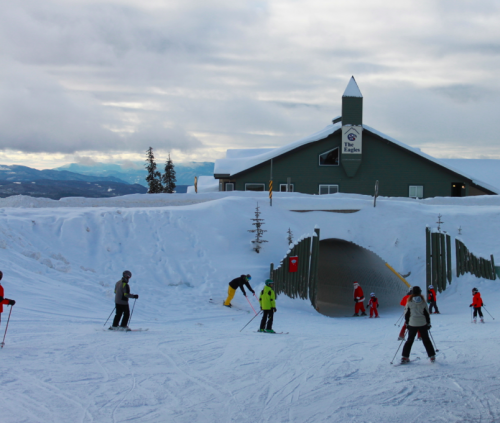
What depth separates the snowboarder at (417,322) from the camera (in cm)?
771

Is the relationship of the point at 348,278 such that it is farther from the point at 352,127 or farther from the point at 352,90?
the point at 352,90

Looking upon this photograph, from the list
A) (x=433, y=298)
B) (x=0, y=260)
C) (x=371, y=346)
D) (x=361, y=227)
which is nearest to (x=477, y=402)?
(x=371, y=346)

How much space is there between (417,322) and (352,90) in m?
24.5

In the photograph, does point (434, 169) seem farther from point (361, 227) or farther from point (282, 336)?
point (282, 336)

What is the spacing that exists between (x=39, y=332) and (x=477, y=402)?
767cm

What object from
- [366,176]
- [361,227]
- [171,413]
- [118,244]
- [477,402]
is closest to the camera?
[171,413]

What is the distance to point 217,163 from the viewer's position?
32.0 m

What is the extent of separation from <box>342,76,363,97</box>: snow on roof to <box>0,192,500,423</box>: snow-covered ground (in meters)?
9.10

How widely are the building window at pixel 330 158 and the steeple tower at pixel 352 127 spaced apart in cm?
69

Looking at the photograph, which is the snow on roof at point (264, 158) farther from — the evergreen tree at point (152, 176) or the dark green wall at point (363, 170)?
the evergreen tree at point (152, 176)

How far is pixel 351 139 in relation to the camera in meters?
30.1

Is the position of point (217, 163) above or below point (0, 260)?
above

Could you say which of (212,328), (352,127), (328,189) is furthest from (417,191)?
(212,328)

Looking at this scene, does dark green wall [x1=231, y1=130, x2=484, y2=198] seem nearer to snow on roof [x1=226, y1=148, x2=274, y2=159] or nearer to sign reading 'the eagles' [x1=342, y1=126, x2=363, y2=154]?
sign reading 'the eagles' [x1=342, y1=126, x2=363, y2=154]
